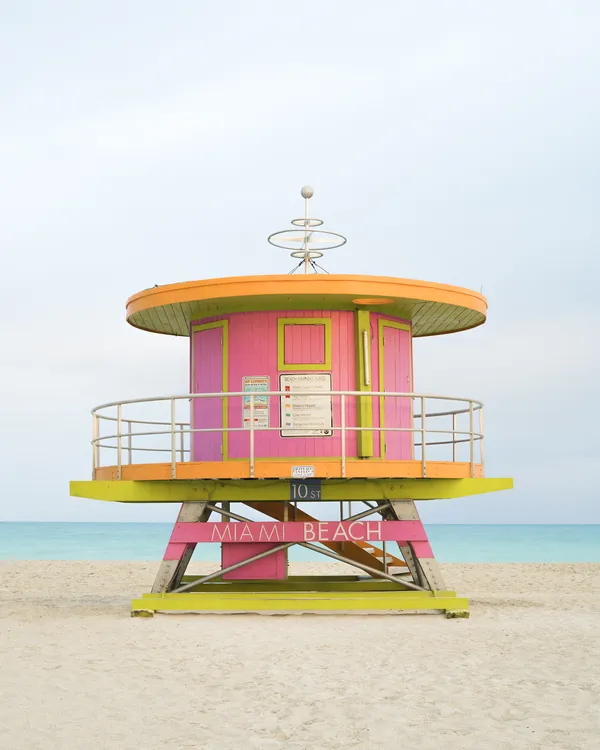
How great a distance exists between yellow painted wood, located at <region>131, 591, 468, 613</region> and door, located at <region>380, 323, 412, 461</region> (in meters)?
2.28

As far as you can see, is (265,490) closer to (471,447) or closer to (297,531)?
(297,531)

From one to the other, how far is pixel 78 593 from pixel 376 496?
9194 millimetres

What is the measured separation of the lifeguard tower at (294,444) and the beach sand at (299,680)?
42.5 inches

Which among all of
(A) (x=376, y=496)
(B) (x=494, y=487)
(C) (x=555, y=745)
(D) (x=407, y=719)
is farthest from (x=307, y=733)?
(B) (x=494, y=487)

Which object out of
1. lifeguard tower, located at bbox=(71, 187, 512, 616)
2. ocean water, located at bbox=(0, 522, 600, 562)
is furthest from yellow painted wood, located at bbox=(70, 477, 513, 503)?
ocean water, located at bbox=(0, 522, 600, 562)

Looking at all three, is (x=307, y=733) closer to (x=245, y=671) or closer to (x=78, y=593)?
(x=245, y=671)

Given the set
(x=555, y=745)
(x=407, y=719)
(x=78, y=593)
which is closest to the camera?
(x=555, y=745)

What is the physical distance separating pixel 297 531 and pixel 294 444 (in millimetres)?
1337

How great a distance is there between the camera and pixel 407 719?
9516 mm

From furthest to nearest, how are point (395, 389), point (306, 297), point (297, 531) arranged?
point (395, 389)
point (306, 297)
point (297, 531)

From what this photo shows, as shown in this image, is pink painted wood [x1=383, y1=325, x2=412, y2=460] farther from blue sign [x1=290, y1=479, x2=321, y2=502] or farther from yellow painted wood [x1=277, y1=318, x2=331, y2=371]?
blue sign [x1=290, y1=479, x2=321, y2=502]

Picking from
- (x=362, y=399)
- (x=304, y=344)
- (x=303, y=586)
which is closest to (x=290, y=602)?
(x=303, y=586)

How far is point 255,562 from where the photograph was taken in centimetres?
1688

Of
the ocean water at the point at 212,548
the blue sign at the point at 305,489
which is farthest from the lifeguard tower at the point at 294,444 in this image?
the ocean water at the point at 212,548
